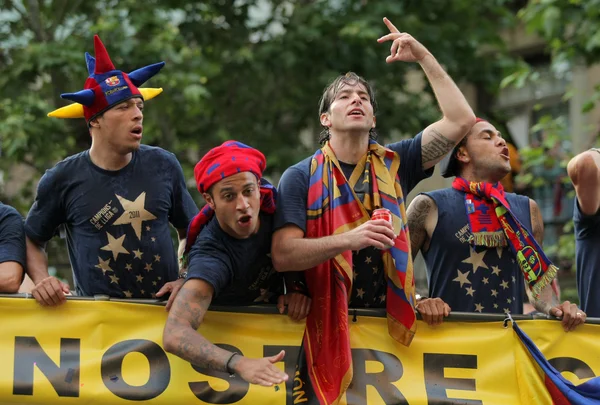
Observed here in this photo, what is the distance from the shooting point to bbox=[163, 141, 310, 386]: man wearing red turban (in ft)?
14.3

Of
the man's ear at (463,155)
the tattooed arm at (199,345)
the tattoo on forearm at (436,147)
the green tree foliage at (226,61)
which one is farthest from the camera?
the green tree foliage at (226,61)

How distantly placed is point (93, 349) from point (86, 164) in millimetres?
973

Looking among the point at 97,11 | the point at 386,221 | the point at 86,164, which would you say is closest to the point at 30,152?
the point at 97,11

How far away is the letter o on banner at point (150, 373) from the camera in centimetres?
478

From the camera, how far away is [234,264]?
463 cm

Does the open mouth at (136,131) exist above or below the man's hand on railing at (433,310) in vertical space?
above

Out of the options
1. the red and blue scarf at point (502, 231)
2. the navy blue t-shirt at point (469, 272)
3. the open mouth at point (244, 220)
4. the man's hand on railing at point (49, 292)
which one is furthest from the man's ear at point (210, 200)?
the red and blue scarf at point (502, 231)

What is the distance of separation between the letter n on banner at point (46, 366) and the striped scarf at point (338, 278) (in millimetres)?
1142

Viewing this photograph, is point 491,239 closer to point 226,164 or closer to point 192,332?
point 226,164

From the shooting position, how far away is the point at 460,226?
17.0ft

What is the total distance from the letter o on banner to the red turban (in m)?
0.87

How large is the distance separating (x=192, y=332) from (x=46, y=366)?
3.13 ft

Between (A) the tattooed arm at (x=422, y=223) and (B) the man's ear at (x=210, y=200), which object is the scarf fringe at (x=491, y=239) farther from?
(B) the man's ear at (x=210, y=200)

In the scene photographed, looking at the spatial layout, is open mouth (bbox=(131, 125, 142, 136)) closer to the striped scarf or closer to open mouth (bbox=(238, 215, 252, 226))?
Answer: open mouth (bbox=(238, 215, 252, 226))
